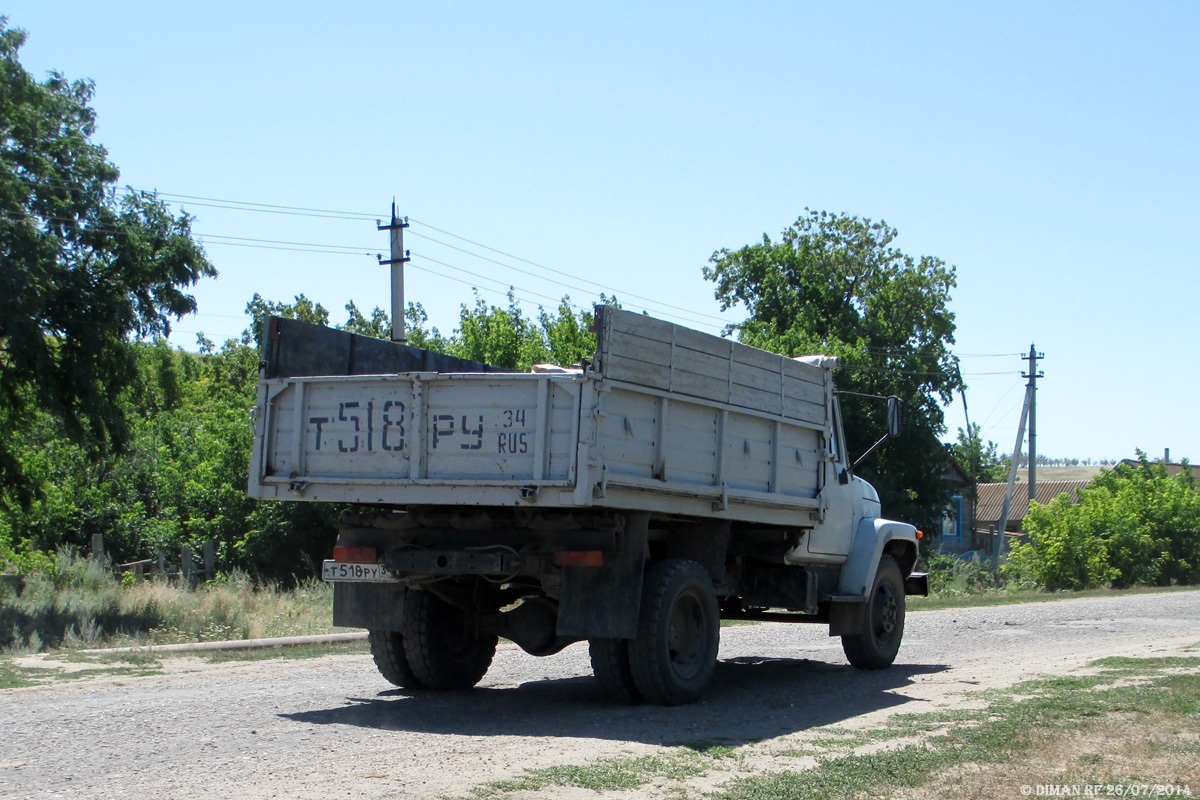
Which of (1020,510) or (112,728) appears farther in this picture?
(1020,510)

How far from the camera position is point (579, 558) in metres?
8.29

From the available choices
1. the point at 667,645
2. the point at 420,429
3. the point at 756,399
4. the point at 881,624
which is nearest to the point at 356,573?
the point at 420,429

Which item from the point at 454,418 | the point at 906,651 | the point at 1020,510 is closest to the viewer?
the point at 454,418

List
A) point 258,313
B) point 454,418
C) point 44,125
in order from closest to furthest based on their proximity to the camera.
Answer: point 454,418 < point 44,125 < point 258,313

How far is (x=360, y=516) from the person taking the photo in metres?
9.23

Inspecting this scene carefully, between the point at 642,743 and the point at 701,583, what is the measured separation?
204cm

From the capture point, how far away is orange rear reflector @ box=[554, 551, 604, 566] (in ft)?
27.1

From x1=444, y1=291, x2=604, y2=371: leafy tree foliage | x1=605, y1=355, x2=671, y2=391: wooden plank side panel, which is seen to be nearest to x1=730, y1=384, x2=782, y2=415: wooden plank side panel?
x1=605, y1=355, x2=671, y2=391: wooden plank side panel

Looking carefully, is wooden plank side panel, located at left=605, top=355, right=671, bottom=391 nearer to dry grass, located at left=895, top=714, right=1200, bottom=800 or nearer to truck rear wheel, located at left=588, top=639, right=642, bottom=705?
truck rear wheel, located at left=588, top=639, right=642, bottom=705

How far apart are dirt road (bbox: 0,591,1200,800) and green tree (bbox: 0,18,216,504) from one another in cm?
734

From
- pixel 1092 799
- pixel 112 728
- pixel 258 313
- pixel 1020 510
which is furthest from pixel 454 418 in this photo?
pixel 1020 510

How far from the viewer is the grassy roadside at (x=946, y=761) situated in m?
5.83

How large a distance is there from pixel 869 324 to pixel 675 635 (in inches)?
1504

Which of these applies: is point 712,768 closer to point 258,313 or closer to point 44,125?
point 44,125
